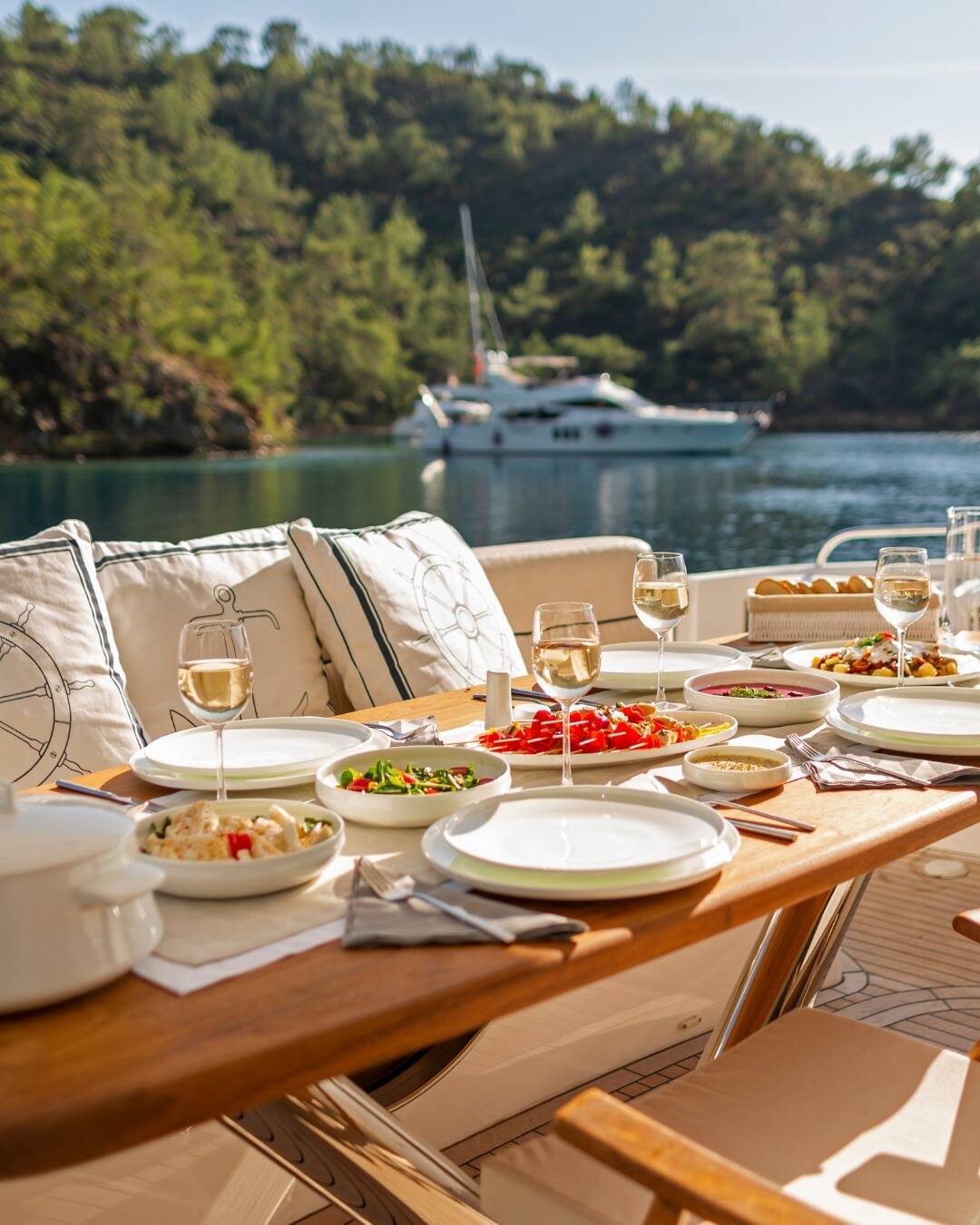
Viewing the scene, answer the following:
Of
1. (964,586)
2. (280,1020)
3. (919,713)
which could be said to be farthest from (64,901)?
(964,586)

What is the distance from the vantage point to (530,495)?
2817 centimetres

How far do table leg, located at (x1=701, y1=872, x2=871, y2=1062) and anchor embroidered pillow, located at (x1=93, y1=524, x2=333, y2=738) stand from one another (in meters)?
0.95

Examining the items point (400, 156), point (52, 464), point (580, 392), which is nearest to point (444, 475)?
point (580, 392)

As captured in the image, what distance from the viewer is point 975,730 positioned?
1224mm

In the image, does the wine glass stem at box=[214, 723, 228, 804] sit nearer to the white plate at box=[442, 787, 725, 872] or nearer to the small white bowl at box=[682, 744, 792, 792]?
the white plate at box=[442, 787, 725, 872]

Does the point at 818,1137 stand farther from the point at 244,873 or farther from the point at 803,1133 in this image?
the point at 244,873

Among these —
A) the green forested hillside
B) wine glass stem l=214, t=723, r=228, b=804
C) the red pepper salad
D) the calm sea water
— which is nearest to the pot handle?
wine glass stem l=214, t=723, r=228, b=804

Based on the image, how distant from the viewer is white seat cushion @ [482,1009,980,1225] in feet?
3.01

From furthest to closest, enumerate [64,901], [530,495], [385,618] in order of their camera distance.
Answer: [530,495] < [385,618] < [64,901]

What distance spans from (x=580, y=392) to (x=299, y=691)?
33864mm

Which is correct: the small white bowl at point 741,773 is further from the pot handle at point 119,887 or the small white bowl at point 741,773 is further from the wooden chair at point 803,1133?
the pot handle at point 119,887

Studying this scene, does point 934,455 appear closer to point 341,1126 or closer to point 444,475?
point 444,475

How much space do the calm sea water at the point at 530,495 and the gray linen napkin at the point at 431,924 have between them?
20.3 metres

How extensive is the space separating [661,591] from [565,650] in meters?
0.34
